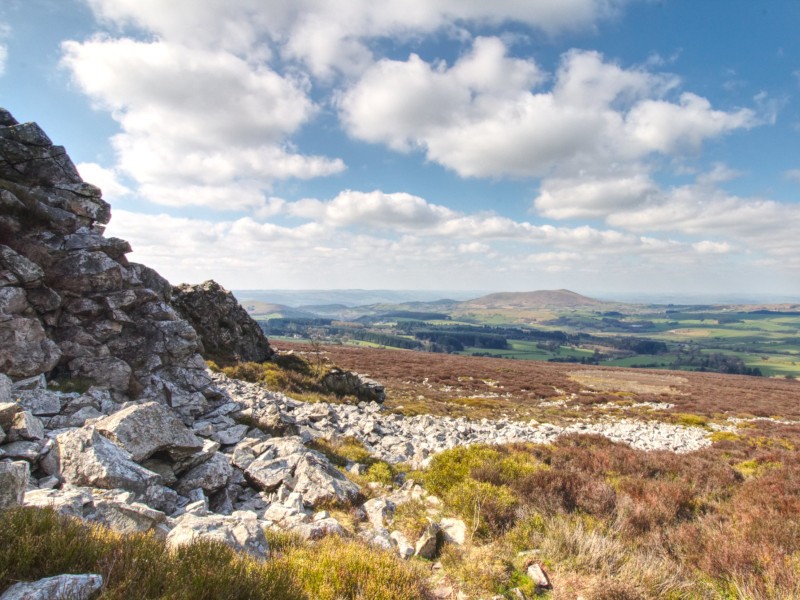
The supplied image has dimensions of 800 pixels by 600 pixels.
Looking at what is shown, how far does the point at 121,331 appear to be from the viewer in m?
15.1

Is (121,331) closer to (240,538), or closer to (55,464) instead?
(55,464)

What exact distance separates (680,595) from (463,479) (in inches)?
203

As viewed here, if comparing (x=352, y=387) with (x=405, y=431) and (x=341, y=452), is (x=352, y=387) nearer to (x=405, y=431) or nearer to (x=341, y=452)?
(x=405, y=431)

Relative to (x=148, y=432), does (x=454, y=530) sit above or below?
below

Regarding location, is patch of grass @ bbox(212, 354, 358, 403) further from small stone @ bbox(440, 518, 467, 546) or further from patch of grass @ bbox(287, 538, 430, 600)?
patch of grass @ bbox(287, 538, 430, 600)

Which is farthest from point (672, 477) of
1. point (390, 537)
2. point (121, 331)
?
point (121, 331)

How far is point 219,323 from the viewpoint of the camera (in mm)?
31109

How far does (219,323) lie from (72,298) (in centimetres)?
1697

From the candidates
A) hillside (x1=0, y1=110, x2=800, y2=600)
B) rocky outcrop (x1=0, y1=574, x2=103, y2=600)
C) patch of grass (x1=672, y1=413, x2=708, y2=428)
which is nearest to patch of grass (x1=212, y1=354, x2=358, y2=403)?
hillside (x1=0, y1=110, x2=800, y2=600)

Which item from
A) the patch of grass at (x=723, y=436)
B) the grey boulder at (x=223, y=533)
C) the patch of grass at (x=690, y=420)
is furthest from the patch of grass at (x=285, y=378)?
the patch of grass at (x=690, y=420)

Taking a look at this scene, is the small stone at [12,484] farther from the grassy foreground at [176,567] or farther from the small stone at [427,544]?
the small stone at [427,544]

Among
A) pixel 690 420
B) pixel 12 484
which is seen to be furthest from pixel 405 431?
pixel 690 420

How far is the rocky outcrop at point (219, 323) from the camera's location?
29266 mm

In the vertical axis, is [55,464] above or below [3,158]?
below
